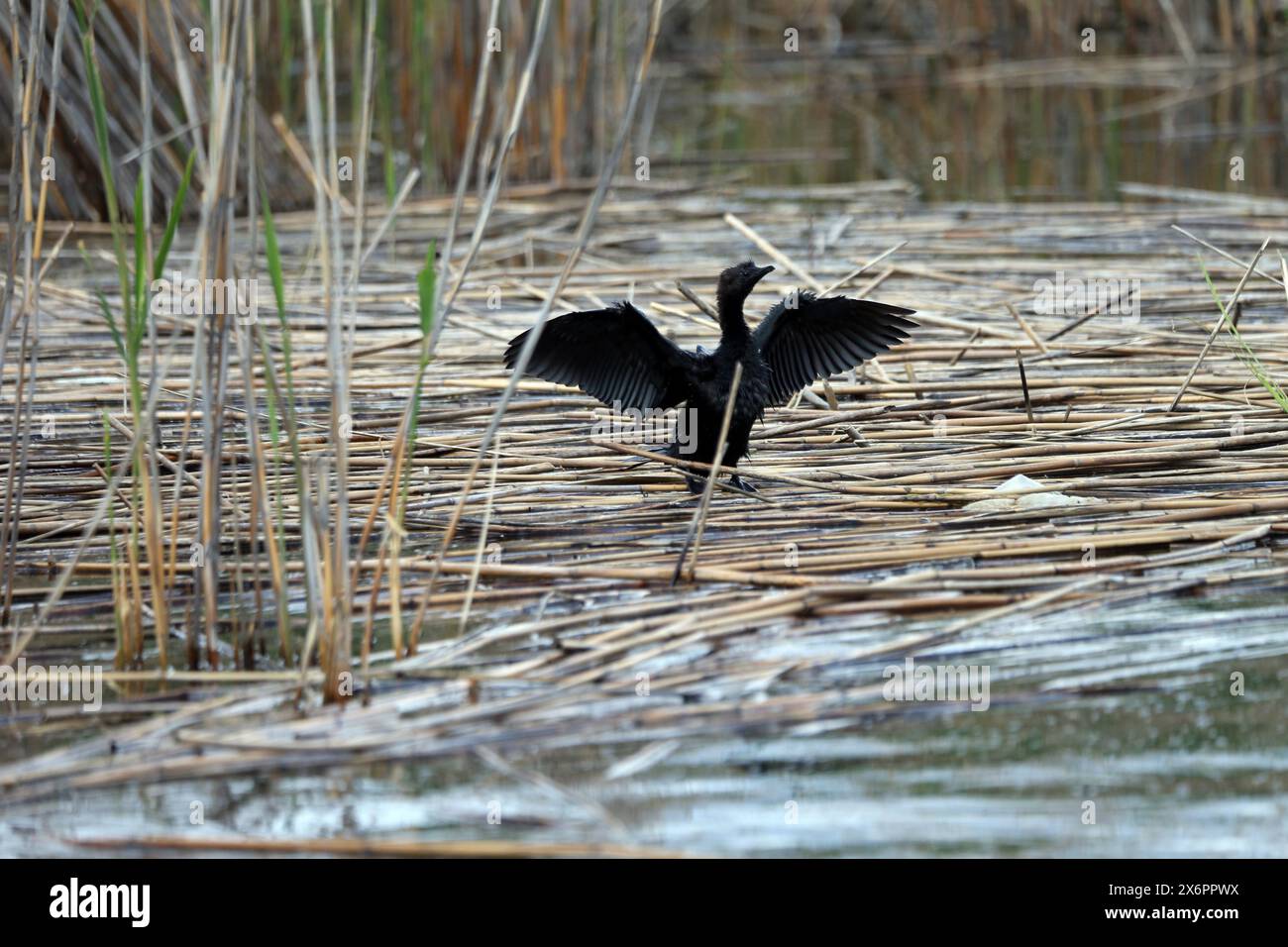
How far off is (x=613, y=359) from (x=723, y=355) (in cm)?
23

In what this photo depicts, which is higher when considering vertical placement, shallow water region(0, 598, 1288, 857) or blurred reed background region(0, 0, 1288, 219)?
blurred reed background region(0, 0, 1288, 219)

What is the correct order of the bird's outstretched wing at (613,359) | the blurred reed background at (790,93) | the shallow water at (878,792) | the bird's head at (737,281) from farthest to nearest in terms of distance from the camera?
the blurred reed background at (790,93), the bird's head at (737,281), the bird's outstretched wing at (613,359), the shallow water at (878,792)

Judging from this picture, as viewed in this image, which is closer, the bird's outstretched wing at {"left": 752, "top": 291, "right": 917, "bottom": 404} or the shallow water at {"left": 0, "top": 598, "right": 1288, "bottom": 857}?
the shallow water at {"left": 0, "top": 598, "right": 1288, "bottom": 857}

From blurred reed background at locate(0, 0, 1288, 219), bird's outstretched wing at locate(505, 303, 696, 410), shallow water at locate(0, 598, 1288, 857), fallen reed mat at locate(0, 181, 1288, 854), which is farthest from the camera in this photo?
blurred reed background at locate(0, 0, 1288, 219)

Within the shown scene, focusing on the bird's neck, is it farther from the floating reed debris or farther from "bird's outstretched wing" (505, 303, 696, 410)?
the floating reed debris

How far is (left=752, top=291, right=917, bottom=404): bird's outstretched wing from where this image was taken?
142 inches

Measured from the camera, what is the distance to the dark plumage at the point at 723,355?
11.3 ft

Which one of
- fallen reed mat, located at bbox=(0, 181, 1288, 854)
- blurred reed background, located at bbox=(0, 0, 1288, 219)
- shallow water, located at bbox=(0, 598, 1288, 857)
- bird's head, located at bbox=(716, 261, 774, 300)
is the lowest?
shallow water, located at bbox=(0, 598, 1288, 857)

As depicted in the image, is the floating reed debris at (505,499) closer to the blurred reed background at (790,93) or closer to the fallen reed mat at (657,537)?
the fallen reed mat at (657,537)

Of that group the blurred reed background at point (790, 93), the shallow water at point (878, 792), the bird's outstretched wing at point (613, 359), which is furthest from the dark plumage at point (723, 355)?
the shallow water at point (878, 792)

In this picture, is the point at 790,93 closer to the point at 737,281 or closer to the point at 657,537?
the point at 737,281

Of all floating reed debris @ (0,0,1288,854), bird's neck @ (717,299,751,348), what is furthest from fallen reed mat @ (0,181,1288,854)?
bird's neck @ (717,299,751,348)

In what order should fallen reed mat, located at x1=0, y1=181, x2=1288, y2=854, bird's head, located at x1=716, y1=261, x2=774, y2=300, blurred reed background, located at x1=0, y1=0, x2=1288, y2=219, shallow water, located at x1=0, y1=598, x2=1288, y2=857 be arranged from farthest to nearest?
blurred reed background, located at x1=0, y1=0, x2=1288, y2=219, bird's head, located at x1=716, y1=261, x2=774, y2=300, fallen reed mat, located at x1=0, y1=181, x2=1288, y2=854, shallow water, located at x1=0, y1=598, x2=1288, y2=857

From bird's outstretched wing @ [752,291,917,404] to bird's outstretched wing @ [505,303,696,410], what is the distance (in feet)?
0.69
